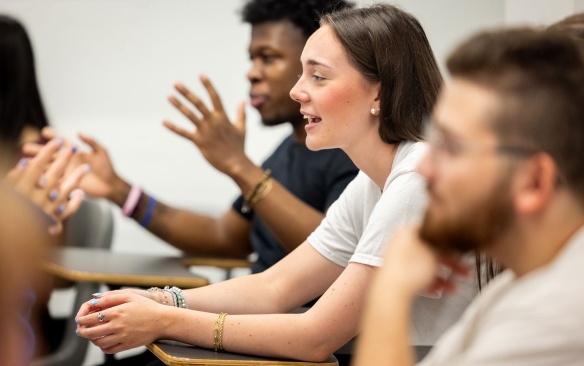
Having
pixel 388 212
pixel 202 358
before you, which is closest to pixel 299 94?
pixel 388 212

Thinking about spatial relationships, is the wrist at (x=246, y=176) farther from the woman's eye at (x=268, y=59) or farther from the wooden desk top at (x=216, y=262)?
the woman's eye at (x=268, y=59)

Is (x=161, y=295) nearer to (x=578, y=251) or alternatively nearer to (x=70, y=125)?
(x=578, y=251)

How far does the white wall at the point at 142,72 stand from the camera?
13.6 ft

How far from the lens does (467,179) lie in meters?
0.98

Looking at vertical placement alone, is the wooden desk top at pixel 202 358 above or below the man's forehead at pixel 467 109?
below

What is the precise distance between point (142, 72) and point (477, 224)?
3381mm

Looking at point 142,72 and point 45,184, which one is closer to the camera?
point 45,184

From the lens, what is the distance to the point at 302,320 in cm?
163

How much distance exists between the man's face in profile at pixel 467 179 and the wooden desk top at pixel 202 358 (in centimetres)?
62

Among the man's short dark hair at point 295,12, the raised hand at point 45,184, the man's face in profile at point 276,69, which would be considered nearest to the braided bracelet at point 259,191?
the man's face in profile at point 276,69

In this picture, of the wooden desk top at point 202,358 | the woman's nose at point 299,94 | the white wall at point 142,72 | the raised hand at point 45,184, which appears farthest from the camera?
the white wall at point 142,72

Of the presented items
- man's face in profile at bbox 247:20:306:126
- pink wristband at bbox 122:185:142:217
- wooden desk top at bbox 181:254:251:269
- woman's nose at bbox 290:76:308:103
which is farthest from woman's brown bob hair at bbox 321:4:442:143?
pink wristband at bbox 122:185:142:217

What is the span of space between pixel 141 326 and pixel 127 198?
1.49m

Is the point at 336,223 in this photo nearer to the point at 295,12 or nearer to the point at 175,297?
the point at 175,297
